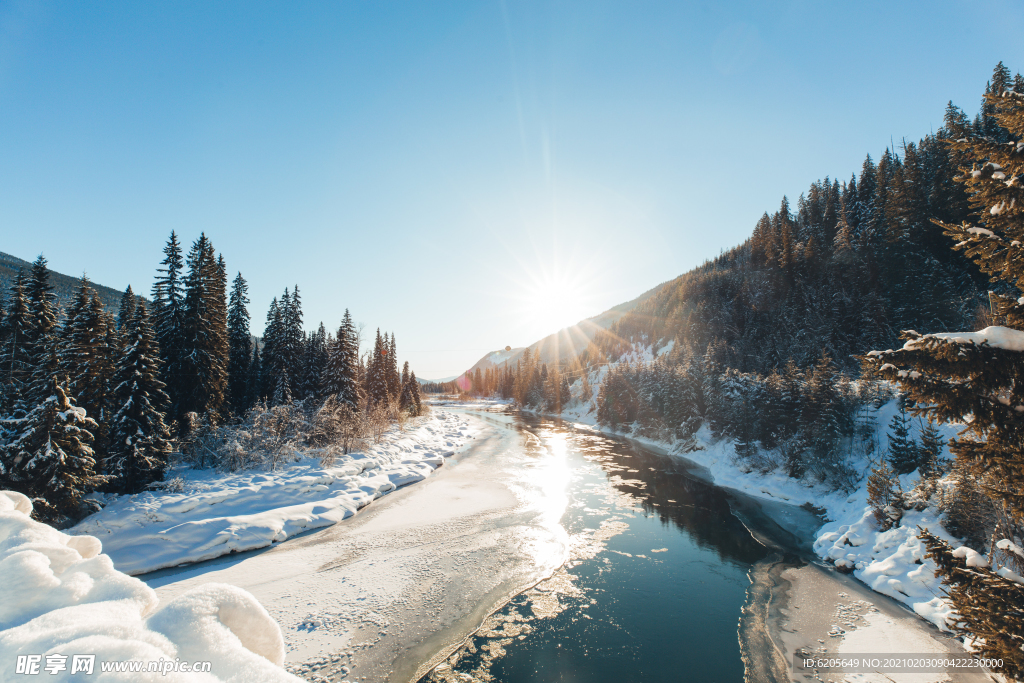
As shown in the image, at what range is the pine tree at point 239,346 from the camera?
4047 centimetres

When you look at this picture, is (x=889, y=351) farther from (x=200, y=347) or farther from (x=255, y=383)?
(x=255, y=383)

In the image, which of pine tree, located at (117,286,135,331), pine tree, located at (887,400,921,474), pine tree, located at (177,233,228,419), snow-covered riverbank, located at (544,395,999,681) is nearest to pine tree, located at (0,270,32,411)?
pine tree, located at (117,286,135,331)

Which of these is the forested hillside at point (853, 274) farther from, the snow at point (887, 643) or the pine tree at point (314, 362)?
the pine tree at point (314, 362)

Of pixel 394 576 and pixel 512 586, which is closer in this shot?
pixel 512 586

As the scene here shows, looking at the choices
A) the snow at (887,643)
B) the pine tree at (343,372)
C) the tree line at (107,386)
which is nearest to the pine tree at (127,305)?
the tree line at (107,386)

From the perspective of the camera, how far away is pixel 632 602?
11.2m

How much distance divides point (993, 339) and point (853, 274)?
2453 inches

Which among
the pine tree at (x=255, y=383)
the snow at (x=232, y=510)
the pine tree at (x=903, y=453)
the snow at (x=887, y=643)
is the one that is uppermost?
the pine tree at (x=255, y=383)

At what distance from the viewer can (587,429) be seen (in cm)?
5647

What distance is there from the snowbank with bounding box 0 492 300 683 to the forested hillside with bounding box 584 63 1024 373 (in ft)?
170

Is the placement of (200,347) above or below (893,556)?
above

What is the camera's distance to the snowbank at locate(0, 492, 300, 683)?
2.61 metres

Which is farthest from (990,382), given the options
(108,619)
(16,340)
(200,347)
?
(16,340)

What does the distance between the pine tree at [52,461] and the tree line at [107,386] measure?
3cm
